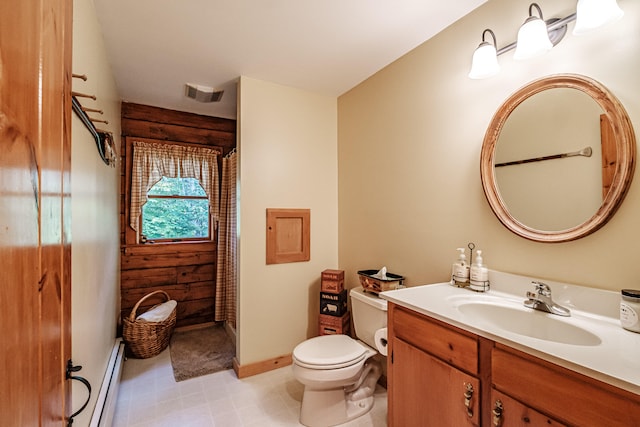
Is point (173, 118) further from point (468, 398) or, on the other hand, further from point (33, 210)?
point (468, 398)

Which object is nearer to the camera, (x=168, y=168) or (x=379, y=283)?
(x=379, y=283)

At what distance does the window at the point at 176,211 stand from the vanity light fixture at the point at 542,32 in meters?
2.94

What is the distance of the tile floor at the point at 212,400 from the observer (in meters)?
1.83

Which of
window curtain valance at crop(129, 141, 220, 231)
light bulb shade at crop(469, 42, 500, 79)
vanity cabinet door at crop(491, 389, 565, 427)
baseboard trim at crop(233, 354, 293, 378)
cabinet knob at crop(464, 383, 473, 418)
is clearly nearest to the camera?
vanity cabinet door at crop(491, 389, 565, 427)

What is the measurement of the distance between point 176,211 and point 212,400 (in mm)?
2002

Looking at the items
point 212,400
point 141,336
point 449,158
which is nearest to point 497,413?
point 449,158

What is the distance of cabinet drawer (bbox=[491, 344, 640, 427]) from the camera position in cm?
73

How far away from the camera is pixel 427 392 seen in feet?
4.04

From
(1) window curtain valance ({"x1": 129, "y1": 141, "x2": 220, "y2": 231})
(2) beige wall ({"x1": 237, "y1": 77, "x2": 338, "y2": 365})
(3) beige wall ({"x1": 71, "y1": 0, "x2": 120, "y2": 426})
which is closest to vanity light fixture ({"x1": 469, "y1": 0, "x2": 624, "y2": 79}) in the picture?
(2) beige wall ({"x1": 237, "y1": 77, "x2": 338, "y2": 365})

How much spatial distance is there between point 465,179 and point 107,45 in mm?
2461

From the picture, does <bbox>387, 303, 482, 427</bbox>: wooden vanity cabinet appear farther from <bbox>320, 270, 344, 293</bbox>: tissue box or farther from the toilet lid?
<bbox>320, 270, 344, 293</bbox>: tissue box

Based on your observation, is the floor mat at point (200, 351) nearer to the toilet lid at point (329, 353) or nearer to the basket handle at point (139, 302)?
the basket handle at point (139, 302)

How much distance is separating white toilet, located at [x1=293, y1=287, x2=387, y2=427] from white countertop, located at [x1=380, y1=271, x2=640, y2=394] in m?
0.55

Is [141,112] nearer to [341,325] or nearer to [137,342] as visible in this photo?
[137,342]
